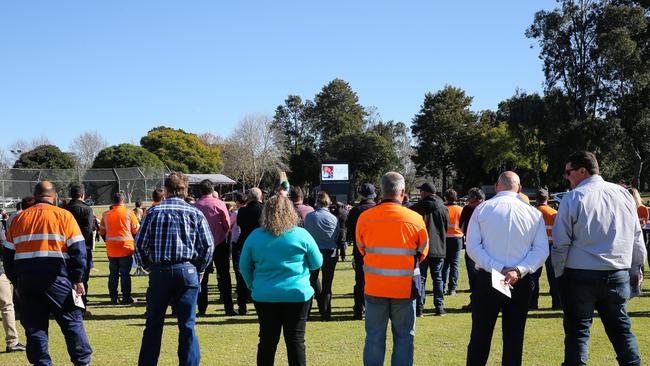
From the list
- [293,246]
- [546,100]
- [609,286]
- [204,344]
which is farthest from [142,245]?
[546,100]

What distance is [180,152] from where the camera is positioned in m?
77.7

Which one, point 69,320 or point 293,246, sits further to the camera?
point 69,320

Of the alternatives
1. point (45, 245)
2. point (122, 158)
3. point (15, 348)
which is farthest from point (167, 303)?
point (122, 158)

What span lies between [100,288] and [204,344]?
688 cm

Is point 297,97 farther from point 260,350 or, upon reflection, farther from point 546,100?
point 260,350

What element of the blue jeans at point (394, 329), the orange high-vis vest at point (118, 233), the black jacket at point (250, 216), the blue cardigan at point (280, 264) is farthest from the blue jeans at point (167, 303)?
the orange high-vis vest at point (118, 233)

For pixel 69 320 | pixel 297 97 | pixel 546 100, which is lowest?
pixel 69 320

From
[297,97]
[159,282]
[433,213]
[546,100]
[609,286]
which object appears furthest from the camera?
[297,97]

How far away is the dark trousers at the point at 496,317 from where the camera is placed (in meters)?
5.41

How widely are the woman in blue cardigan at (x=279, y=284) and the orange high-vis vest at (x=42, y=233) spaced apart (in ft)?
6.87

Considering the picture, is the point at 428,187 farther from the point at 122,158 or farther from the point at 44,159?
the point at 44,159

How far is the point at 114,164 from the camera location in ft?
208

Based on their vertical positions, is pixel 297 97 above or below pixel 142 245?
above

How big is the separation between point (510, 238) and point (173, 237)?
316cm
